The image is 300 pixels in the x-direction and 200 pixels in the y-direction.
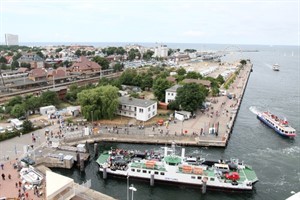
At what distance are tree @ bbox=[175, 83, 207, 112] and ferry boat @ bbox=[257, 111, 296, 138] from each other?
1529 centimetres

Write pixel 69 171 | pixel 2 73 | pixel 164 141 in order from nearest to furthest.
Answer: pixel 69 171 → pixel 164 141 → pixel 2 73

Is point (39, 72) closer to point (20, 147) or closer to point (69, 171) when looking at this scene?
point (20, 147)

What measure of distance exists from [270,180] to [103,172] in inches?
921

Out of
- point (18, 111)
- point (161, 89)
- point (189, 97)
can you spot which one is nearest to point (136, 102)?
point (189, 97)

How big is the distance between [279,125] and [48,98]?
51.8 metres

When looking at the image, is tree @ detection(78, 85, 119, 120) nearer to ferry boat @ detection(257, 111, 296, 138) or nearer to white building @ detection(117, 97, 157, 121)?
white building @ detection(117, 97, 157, 121)

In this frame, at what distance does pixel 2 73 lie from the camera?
104 meters

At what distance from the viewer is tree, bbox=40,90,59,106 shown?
65.1 metres

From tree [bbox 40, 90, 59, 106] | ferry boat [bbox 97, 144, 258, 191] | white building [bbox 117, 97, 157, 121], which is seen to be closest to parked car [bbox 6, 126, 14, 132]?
tree [bbox 40, 90, 59, 106]

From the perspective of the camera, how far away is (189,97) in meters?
62.4

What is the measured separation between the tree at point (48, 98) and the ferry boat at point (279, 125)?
49.6 m

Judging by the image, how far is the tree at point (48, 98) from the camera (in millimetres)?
65125

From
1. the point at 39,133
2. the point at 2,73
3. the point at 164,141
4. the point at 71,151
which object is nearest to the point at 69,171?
the point at 71,151

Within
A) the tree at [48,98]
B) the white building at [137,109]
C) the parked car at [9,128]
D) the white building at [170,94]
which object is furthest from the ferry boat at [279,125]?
the parked car at [9,128]
